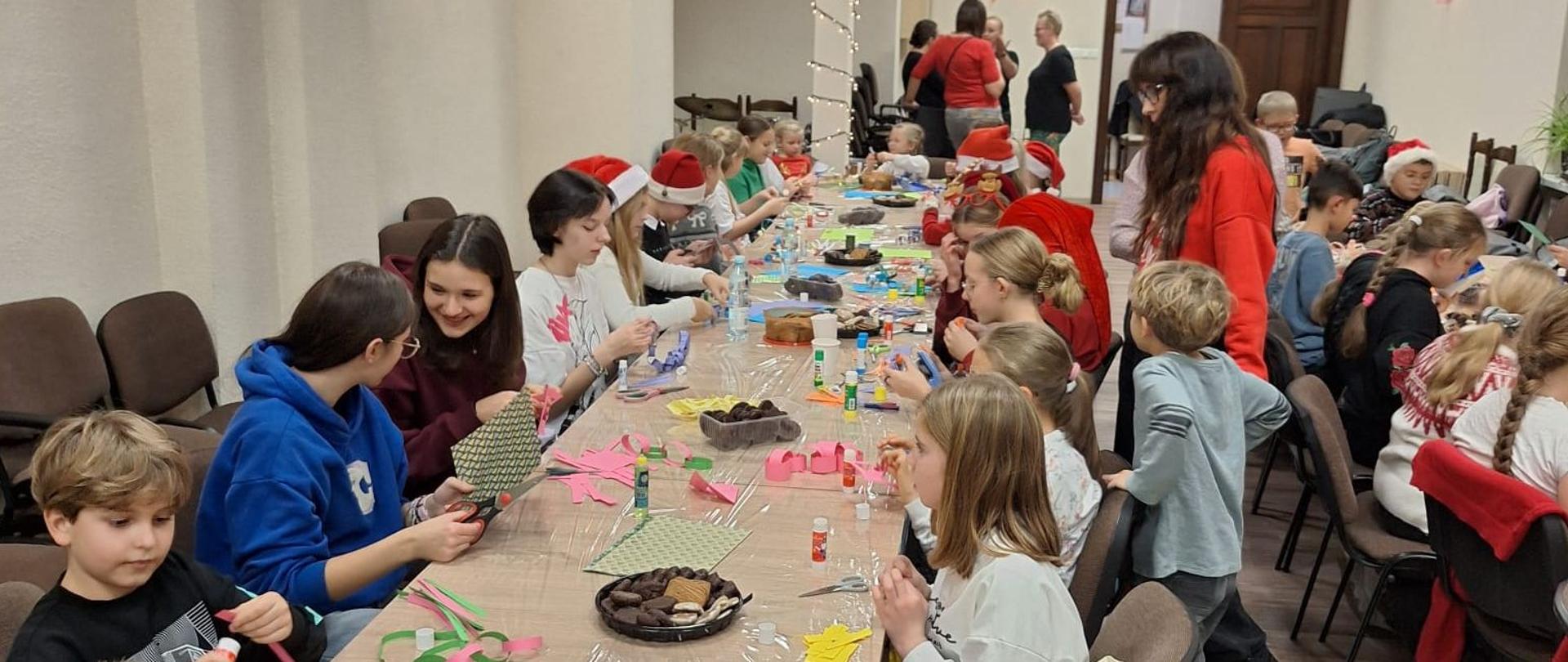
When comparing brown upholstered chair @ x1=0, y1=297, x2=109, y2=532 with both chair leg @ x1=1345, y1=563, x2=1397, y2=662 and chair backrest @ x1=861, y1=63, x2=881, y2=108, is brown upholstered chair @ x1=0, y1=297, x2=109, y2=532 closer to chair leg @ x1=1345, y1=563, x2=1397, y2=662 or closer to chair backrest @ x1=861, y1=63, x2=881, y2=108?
chair leg @ x1=1345, y1=563, x2=1397, y2=662

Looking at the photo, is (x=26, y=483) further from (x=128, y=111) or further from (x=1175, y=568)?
(x=1175, y=568)

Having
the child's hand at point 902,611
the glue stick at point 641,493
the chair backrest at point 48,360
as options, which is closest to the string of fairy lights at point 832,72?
the chair backrest at point 48,360

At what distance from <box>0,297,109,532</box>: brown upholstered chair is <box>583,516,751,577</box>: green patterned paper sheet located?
6.85 feet

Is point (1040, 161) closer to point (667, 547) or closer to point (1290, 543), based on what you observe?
point (1290, 543)

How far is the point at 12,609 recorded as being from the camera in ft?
6.79

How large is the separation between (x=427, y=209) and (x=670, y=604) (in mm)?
4328

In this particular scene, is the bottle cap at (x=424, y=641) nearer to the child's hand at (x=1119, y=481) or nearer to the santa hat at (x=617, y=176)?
the child's hand at (x=1119, y=481)

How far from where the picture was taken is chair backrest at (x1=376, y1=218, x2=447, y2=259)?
5629mm

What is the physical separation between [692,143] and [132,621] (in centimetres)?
458

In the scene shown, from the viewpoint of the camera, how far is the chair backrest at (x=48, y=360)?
149 inches

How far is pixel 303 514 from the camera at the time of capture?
2.34 meters

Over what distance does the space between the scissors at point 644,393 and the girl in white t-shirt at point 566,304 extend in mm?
282

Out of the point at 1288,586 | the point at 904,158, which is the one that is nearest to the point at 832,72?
the point at 904,158

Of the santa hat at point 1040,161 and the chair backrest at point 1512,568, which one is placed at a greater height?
the santa hat at point 1040,161
